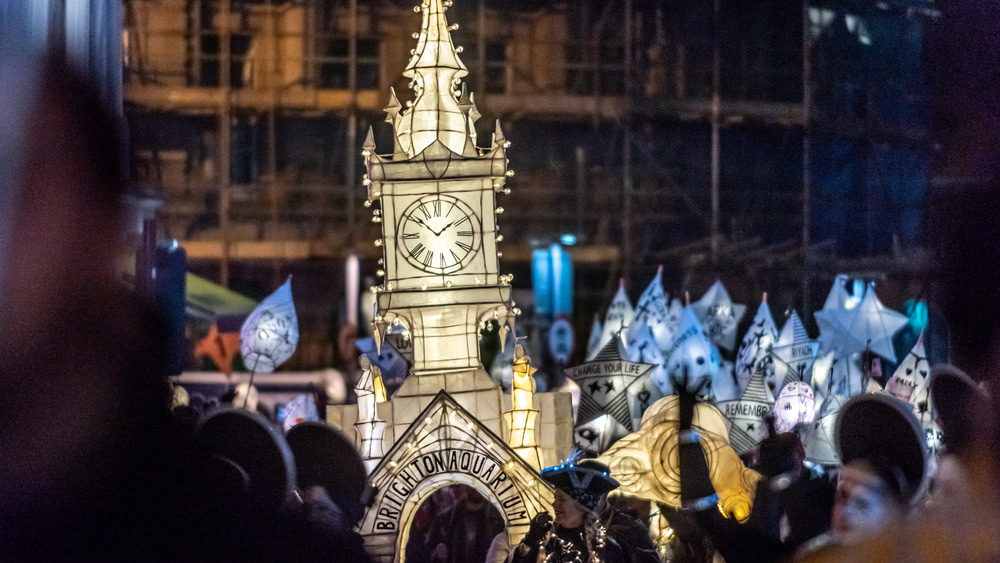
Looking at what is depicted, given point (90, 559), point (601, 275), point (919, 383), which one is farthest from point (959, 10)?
point (601, 275)

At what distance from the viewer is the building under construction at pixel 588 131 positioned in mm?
16594

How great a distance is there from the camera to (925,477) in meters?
3.90

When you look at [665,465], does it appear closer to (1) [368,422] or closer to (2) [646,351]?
(1) [368,422]

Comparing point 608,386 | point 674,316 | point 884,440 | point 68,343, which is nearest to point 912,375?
point 608,386

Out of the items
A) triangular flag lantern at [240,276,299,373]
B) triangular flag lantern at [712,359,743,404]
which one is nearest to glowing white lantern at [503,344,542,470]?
triangular flag lantern at [712,359,743,404]

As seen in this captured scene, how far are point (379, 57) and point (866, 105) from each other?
303 inches

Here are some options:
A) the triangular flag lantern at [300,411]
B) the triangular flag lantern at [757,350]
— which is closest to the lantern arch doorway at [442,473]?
the triangular flag lantern at [300,411]

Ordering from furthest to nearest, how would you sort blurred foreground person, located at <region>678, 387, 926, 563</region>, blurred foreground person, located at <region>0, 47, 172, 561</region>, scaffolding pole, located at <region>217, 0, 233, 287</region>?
scaffolding pole, located at <region>217, 0, 233, 287</region>
blurred foreground person, located at <region>678, 387, 926, 563</region>
blurred foreground person, located at <region>0, 47, 172, 561</region>

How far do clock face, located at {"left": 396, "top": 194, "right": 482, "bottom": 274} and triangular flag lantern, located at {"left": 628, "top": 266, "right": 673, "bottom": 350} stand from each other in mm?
5547

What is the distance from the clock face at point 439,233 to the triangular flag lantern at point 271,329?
4016 millimetres

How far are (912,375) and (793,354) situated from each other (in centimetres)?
185

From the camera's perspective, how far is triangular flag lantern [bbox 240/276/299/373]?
28.8 feet

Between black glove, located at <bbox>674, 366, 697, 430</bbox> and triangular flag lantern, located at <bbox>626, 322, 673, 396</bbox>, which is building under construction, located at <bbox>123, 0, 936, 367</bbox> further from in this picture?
black glove, located at <bbox>674, 366, 697, 430</bbox>

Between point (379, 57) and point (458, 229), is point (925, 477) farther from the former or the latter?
point (379, 57)
